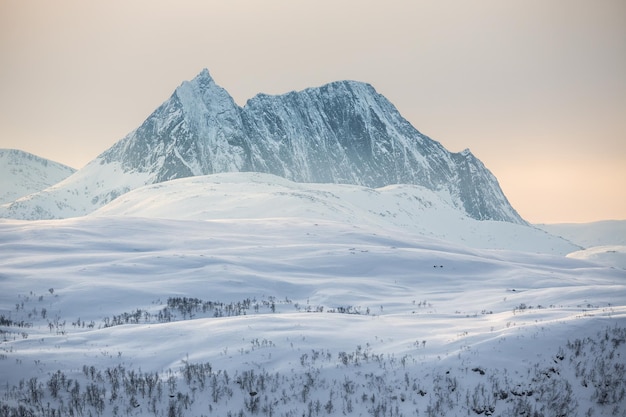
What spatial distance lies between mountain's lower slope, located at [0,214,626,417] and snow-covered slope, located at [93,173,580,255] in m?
26.6

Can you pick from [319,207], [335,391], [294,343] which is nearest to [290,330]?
[294,343]

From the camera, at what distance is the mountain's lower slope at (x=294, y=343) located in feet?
34.7

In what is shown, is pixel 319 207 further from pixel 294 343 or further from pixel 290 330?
pixel 294 343

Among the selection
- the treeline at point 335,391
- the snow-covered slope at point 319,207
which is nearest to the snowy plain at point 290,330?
the treeline at point 335,391

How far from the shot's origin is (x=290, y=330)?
46.0 ft

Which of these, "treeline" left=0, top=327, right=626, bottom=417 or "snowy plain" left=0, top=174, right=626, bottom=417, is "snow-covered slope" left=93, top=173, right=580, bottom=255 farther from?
"treeline" left=0, top=327, right=626, bottom=417

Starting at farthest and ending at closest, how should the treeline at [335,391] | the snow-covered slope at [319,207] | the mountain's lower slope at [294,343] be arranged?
the snow-covered slope at [319,207], the mountain's lower slope at [294,343], the treeline at [335,391]

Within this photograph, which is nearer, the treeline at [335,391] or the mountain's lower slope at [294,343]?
the treeline at [335,391]

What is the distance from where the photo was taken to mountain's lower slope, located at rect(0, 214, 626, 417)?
10570 millimetres

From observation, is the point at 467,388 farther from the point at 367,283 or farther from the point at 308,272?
the point at 308,272

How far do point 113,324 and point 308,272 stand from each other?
11.5 metres

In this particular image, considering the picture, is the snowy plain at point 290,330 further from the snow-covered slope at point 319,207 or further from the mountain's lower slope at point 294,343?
the snow-covered slope at point 319,207

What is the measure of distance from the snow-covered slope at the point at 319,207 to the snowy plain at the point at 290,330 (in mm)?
21796

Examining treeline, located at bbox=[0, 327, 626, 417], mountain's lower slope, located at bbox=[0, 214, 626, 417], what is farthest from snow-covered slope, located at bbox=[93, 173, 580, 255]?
treeline, located at bbox=[0, 327, 626, 417]
